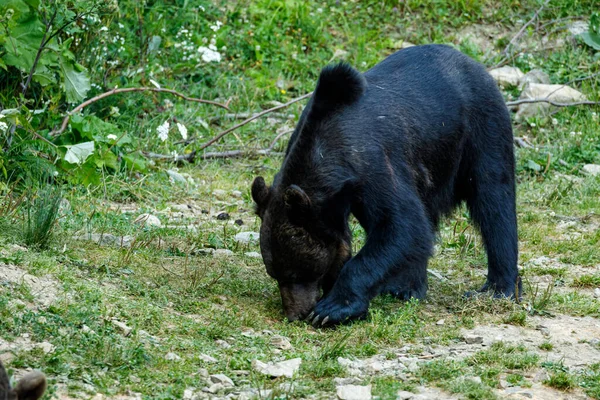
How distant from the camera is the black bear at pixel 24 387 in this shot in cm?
329

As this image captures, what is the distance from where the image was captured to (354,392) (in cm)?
410

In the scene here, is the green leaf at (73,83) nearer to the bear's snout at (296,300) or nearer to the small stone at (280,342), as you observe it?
the bear's snout at (296,300)

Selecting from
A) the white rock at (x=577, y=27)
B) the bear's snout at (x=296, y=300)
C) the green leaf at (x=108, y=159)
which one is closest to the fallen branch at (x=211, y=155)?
the green leaf at (x=108, y=159)

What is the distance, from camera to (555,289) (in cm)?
658

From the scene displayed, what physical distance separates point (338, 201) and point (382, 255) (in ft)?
1.47

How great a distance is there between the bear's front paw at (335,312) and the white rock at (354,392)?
1314 mm

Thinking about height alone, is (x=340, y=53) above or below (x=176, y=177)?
above

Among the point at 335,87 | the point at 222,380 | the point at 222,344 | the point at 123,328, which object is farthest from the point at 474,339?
the point at 123,328

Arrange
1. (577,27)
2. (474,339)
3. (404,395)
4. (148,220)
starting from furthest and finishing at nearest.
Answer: (577,27), (148,220), (474,339), (404,395)

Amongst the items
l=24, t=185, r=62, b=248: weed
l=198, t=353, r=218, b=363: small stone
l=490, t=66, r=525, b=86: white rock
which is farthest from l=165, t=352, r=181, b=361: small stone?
l=490, t=66, r=525, b=86: white rock

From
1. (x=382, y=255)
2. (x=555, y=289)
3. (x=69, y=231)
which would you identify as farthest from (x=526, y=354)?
(x=69, y=231)

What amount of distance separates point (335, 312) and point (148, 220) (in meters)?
2.50

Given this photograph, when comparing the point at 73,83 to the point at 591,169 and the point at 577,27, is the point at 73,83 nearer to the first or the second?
the point at 591,169

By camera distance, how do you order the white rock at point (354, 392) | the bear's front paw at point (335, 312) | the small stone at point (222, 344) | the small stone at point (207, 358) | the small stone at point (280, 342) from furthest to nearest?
the bear's front paw at point (335, 312)
the small stone at point (280, 342)
the small stone at point (222, 344)
the small stone at point (207, 358)
the white rock at point (354, 392)
